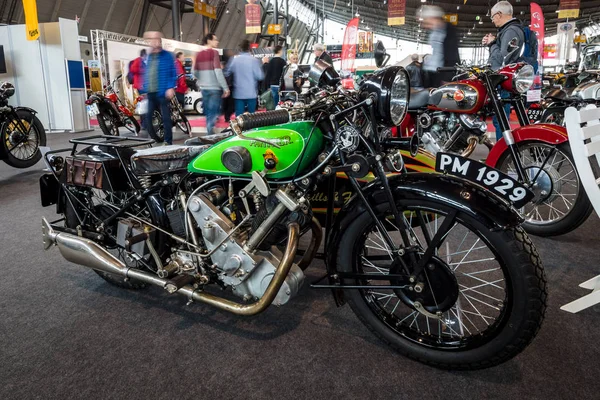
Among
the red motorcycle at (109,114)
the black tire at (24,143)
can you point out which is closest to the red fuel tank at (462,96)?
the black tire at (24,143)

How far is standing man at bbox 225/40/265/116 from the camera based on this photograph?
260 inches

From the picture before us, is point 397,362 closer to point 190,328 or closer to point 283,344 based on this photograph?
point 283,344

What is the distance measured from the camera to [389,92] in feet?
5.10

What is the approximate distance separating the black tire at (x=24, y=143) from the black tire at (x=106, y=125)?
2825 mm

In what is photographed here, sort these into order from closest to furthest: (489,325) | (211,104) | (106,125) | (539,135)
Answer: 1. (489,325)
2. (539,135)
3. (211,104)
4. (106,125)

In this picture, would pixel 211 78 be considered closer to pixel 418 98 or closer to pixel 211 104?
pixel 211 104

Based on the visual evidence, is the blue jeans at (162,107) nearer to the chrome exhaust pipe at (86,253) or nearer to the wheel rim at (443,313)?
the chrome exhaust pipe at (86,253)

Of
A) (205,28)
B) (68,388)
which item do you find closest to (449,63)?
(68,388)

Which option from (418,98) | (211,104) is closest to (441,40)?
(418,98)

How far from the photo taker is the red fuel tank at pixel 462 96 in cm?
346

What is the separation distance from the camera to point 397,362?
5.82 ft

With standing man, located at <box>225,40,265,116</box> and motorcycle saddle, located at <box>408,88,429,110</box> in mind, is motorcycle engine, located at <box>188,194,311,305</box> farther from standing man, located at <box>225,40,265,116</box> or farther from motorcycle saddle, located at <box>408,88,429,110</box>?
standing man, located at <box>225,40,265,116</box>

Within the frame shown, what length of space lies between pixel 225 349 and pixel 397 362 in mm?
703

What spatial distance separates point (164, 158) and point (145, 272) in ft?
1.74
